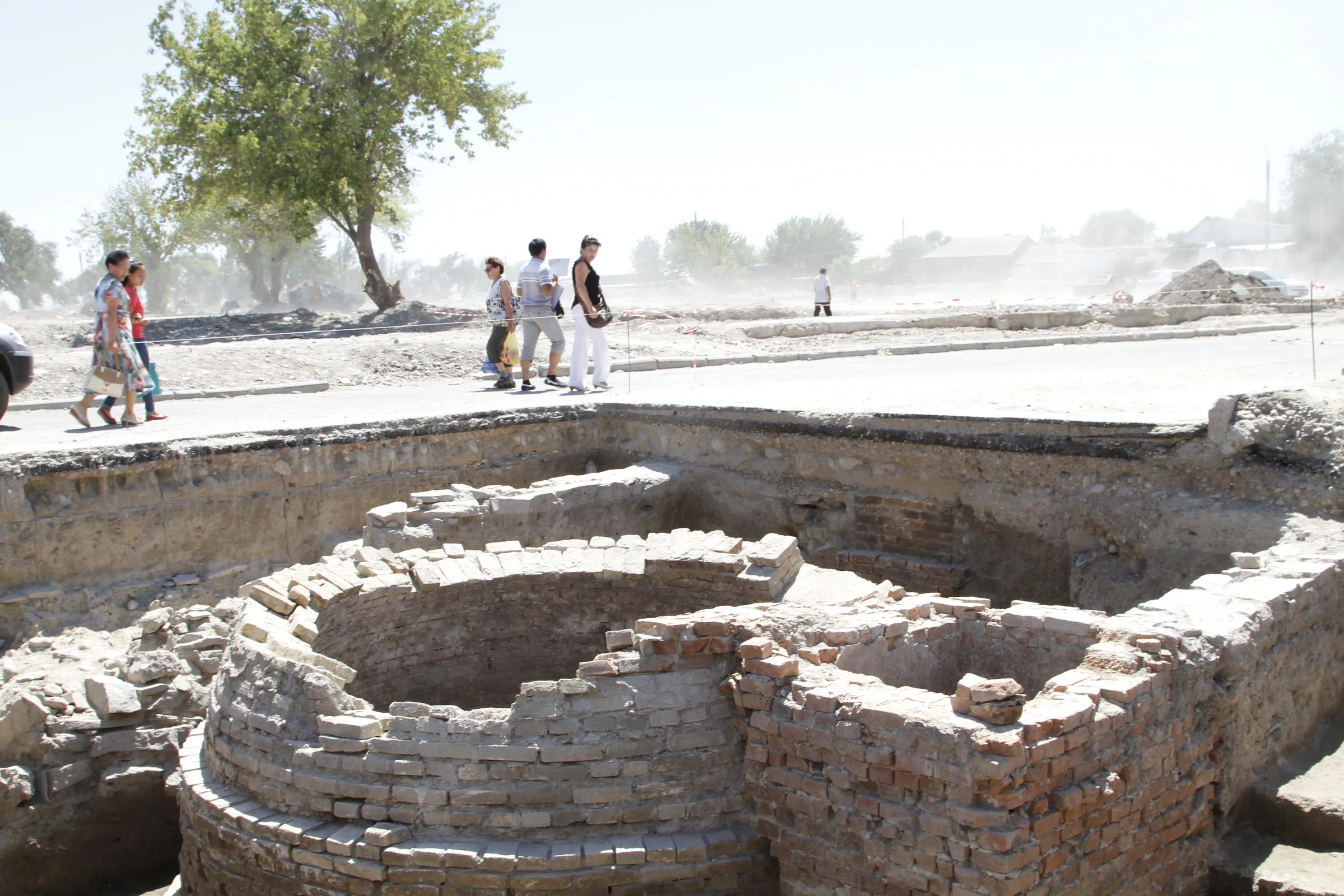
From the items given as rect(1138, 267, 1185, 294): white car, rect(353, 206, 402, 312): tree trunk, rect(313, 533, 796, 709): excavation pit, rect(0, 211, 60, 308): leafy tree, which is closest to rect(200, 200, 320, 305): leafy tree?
rect(0, 211, 60, 308): leafy tree

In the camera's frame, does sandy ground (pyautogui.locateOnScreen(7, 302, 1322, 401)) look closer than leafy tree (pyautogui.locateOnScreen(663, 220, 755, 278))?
Yes

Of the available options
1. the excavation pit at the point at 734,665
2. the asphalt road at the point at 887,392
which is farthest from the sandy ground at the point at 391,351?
the excavation pit at the point at 734,665

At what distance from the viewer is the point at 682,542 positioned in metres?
6.21

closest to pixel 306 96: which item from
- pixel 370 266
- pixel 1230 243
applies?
pixel 370 266

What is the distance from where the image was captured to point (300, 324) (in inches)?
928

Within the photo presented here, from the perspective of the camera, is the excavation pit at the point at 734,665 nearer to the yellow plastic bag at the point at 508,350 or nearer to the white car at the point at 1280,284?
the yellow plastic bag at the point at 508,350

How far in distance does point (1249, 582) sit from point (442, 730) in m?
3.56

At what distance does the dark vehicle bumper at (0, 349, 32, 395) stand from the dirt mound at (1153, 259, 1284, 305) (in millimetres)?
19539

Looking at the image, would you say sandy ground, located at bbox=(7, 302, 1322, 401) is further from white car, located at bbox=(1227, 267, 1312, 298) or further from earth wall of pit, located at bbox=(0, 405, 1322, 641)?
white car, located at bbox=(1227, 267, 1312, 298)

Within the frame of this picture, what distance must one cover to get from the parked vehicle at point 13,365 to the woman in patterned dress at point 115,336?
91 cm

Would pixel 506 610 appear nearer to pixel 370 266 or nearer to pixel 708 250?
pixel 370 266

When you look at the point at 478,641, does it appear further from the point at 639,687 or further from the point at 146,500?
the point at 146,500

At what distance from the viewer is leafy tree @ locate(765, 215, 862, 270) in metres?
79.0

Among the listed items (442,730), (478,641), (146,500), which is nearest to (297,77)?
(146,500)
